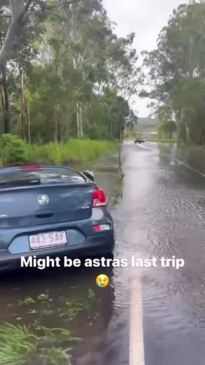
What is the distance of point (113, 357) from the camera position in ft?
12.5

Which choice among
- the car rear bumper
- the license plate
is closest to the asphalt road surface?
the car rear bumper

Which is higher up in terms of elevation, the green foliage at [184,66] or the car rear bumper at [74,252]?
the green foliage at [184,66]

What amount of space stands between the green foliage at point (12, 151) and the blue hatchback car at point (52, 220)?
54.8 feet

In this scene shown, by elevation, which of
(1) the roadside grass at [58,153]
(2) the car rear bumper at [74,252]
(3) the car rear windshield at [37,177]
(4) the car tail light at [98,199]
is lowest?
(1) the roadside grass at [58,153]

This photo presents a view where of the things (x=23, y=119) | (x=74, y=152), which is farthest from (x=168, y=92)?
(x=74, y=152)

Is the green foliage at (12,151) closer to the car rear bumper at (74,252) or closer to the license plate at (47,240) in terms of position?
the car rear bumper at (74,252)

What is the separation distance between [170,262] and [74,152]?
21.5 m

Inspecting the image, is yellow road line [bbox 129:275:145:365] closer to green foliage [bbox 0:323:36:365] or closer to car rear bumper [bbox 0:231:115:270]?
car rear bumper [bbox 0:231:115:270]

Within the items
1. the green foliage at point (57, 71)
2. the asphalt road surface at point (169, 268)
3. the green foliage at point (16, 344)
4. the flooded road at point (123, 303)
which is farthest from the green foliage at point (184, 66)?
the green foliage at point (16, 344)

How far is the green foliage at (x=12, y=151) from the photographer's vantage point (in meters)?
22.5

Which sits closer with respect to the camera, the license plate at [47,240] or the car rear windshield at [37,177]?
the license plate at [47,240]

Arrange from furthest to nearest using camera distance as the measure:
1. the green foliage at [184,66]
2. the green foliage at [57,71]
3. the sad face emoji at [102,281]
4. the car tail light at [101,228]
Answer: the green foliage at [184,66] → the green foliage at [57,71] → the car tail light at [101,228] → the sad face emoji at [102,281]

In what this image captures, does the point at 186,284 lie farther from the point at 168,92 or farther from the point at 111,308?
the point at 168,92

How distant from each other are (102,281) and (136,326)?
1.36m
